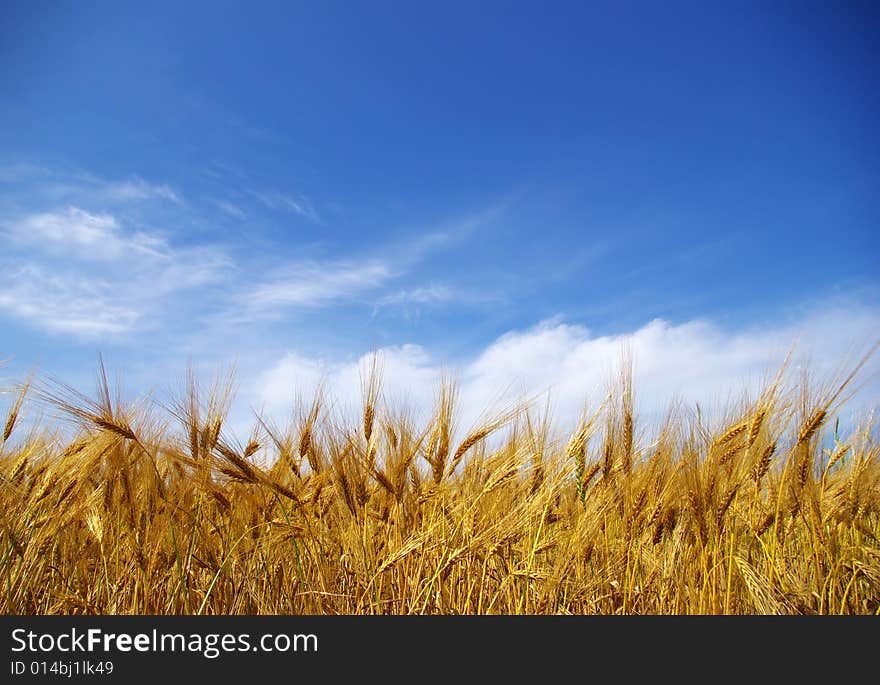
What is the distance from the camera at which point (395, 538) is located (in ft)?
8.90

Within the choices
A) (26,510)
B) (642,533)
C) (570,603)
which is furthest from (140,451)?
(642,533)

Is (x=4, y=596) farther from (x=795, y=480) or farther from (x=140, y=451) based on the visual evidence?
(x=795, y=480)

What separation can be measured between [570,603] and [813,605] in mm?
988

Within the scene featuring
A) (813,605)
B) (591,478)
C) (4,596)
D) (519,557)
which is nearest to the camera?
(813,605)
